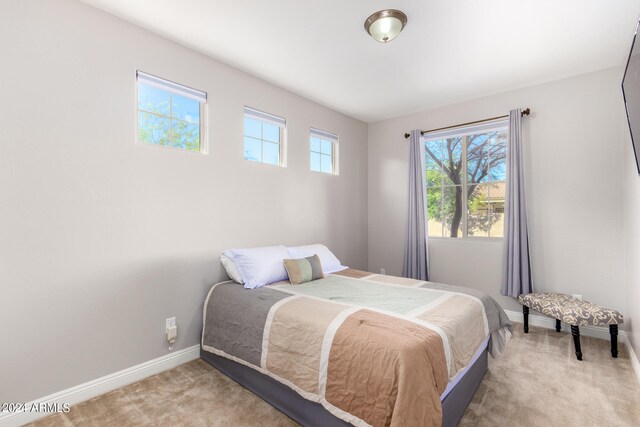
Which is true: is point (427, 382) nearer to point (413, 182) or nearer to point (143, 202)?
point (143, 202)

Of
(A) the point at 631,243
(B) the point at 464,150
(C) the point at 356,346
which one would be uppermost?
(B) the point at 464,150

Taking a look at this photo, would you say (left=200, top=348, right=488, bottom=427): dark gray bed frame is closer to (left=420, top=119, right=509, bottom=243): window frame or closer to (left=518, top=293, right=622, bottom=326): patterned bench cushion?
(left=518, top=293, right=622, bottom=326): patterned bench cushion

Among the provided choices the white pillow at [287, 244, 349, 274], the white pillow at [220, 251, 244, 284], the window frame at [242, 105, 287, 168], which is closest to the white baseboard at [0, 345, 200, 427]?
the white pillow at [220, 251, 244, 284]

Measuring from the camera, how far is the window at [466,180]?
3.64 m

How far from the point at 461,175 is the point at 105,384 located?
13.3 ft

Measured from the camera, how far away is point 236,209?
9.59ft

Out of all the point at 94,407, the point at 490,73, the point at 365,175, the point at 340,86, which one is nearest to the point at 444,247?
the point at 365,175

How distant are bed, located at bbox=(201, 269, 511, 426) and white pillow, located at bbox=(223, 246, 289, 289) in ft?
0.41

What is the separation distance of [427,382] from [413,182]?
302cm

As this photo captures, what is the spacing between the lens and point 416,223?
401 cm

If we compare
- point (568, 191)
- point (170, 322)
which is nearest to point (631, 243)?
point (568, 191)

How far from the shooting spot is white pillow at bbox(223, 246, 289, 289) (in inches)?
99.1

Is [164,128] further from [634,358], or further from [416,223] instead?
[634,358]

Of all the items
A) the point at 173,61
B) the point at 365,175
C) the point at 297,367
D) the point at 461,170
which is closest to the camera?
the point at 297,367
